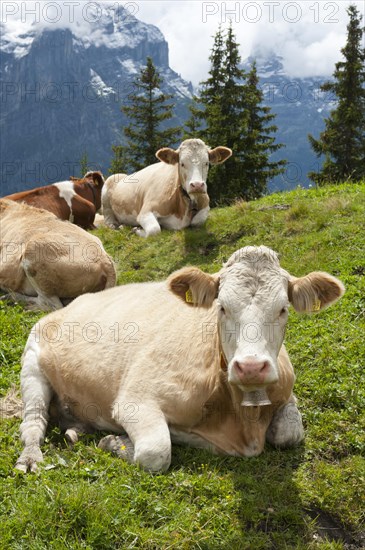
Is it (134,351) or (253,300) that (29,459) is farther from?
(253,300)

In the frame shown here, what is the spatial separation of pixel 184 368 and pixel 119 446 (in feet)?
2.91

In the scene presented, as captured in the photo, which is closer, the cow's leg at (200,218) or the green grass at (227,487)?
the green grass at (227,487)

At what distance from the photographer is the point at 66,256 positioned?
9125 millimetres

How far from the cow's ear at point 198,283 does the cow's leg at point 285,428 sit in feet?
3.95

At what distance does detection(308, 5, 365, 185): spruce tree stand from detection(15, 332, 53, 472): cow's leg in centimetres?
2409

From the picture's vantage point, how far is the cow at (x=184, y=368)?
4.51 m

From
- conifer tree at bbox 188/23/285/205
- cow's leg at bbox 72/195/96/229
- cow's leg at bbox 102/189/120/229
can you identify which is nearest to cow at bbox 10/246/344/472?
cow's leg at bbox 72/195/96/229

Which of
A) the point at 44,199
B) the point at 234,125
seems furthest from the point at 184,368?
the point at 234,125

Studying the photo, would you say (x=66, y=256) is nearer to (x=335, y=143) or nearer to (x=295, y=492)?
(x=295, y=492)

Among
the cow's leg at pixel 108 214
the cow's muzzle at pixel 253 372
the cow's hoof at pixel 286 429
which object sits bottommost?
the cow's leg at pixel 108 214

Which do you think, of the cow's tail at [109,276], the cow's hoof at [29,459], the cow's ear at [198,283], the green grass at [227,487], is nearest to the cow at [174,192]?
the cow's tail at [109,276]

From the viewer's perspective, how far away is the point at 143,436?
4.82 metres

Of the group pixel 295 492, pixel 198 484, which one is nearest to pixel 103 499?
pixel 198 484

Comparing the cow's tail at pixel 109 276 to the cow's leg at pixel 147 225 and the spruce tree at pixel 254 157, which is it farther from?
the spruce tree at pixel 254 157
